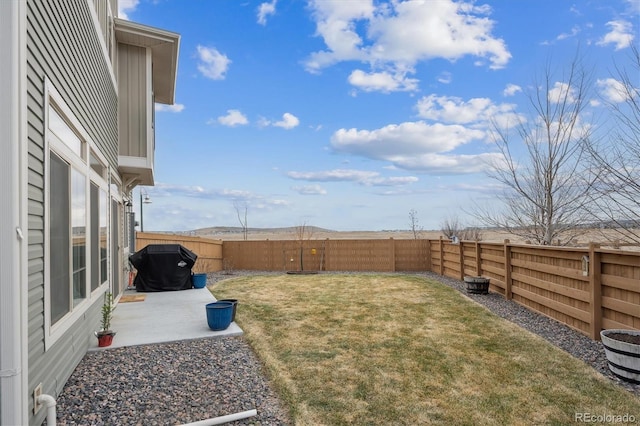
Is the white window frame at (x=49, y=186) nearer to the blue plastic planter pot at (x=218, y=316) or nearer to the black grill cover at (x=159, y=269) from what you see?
the blue plastic planter pot at (x=218, y=316)

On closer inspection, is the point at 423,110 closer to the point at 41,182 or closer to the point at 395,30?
the point at 395,30

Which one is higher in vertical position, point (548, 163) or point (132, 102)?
point (132, 102)

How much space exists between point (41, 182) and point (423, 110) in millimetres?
13442

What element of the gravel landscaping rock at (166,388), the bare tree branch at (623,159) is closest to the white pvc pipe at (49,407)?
the gravel landscaping rock at (166,388)

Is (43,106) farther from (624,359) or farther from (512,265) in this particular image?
(512,265)

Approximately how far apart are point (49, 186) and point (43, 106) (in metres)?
0.57

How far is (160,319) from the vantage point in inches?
224

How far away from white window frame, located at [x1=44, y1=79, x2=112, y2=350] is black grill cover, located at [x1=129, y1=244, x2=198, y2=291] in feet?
11.4

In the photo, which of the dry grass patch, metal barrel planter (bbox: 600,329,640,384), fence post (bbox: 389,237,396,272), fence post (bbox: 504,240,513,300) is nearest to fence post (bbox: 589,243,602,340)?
the dry grass patch

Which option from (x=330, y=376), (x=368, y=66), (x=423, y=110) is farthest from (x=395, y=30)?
(x=330, y=376)

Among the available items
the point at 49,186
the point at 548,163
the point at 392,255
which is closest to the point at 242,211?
the point at 392,255

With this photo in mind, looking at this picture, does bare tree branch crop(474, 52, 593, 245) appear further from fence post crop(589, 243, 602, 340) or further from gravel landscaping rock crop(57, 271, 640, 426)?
gravel landscaping rock crop(57, 271, 640, 426)

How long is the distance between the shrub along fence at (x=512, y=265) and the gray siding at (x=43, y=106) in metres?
5.40

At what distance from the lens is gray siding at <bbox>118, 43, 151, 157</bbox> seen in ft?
23.7
